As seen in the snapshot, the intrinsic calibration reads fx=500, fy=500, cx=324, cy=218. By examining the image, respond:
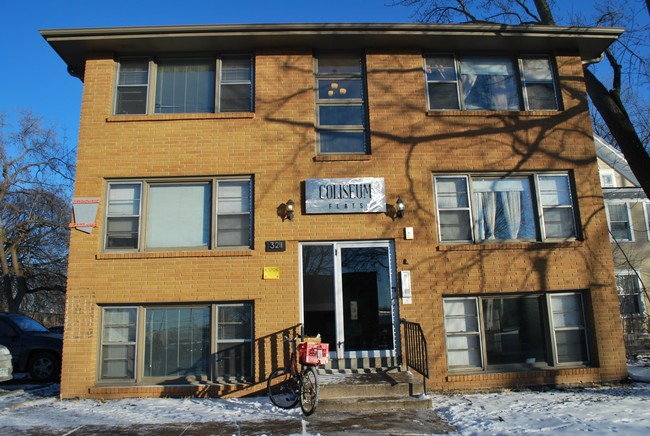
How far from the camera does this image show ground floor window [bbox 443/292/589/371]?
9344mm

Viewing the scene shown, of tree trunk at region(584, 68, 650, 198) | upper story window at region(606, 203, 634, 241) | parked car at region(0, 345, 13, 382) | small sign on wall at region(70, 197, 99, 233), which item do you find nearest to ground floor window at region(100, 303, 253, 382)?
small sign on wall at region(70, 197, 99, 233)

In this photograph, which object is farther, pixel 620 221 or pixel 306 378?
pixel 620 221

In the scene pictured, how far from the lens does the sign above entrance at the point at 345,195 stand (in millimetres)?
9508

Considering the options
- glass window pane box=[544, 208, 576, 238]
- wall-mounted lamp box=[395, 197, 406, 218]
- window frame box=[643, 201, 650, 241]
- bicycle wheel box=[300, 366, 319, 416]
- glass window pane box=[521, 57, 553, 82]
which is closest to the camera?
bicycle wheel box=[300, 366, 319, 416]

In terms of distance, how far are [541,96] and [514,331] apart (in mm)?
4906

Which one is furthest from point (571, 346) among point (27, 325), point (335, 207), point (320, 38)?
point (27, 325)

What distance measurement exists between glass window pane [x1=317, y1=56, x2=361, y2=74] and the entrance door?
11.8 ft

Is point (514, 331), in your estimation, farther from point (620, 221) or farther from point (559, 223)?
point (620, 221)

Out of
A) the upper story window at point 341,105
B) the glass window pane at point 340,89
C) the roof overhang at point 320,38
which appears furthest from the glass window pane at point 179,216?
the glass window pane at point 340,89

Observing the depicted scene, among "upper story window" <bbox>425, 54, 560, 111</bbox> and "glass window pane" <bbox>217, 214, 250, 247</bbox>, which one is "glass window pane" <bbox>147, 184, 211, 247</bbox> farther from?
"upper story window" <bbox>425, 54, 560, 111</bbox>

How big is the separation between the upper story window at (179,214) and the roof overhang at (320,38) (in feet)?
9.08

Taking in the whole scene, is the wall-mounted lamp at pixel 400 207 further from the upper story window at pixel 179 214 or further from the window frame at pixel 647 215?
the window frame at pixel 647 215

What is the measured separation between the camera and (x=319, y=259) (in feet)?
31.0

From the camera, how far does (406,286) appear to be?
9.28 meters
